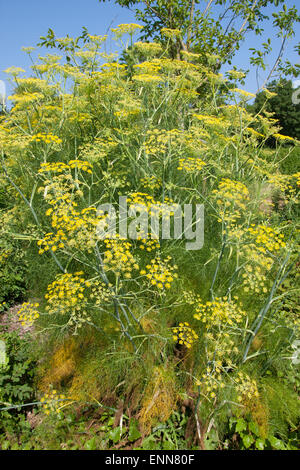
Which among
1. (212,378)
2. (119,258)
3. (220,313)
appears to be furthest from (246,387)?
(119,258)

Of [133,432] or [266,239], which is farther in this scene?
[133,432]

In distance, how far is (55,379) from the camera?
10.6 ft

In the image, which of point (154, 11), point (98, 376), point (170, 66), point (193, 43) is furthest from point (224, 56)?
point (98, 376)

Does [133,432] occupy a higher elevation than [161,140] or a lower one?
lower

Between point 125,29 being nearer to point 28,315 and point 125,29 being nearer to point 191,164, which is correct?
point 191,164

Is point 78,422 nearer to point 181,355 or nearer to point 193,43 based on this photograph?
point 181,355

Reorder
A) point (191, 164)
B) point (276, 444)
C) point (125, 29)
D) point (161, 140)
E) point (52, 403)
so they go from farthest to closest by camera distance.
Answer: point (125, 29)
point (161, 140)
point (191, 164)
point (276, 444)
point (52, 403)

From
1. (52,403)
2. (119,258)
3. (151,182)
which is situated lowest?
(52,403)

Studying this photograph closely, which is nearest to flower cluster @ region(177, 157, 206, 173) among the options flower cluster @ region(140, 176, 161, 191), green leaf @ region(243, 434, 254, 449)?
flower cluster @ region(140, 176, 161, 191)

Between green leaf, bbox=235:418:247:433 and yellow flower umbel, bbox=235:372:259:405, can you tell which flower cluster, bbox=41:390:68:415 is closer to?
yellow flower umbel, bbox=235:372:259:405

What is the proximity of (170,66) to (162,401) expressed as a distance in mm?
4314

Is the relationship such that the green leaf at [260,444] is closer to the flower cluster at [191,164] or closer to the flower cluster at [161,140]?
the flower cluster at [191,164]

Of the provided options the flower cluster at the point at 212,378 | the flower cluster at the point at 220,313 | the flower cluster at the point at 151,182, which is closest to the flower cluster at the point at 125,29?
the flower cluster at the point at 151,182

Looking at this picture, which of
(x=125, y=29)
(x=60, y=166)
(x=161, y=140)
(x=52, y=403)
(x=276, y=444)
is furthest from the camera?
(x=125, y=29)
